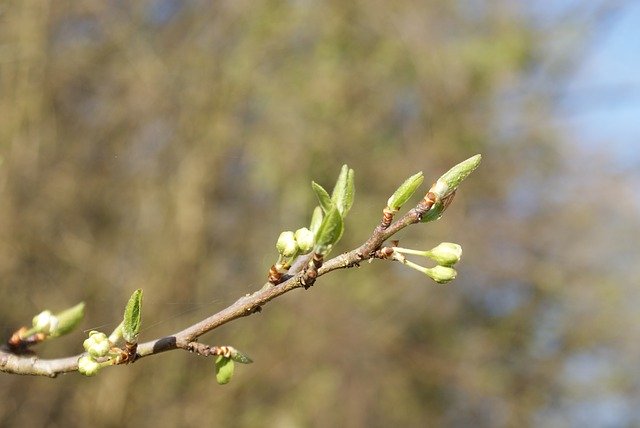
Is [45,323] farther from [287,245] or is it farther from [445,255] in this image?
[445,255]

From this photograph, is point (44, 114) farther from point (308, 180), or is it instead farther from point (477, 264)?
point (477, 264)

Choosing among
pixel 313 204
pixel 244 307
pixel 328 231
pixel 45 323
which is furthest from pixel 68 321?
pixel 313 204

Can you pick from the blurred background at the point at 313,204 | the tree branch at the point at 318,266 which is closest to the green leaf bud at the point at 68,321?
the tree branch at the point at 318,266

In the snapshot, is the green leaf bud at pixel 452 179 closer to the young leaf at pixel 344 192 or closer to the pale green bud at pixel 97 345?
the young leaf at pixel 344 192

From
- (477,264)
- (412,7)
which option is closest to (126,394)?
(477,264)

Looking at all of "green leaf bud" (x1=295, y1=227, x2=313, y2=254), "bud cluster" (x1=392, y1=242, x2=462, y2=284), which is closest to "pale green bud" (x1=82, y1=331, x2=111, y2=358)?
"green leaf bud" (x1=295, y1=227, x2=313, y2=254)

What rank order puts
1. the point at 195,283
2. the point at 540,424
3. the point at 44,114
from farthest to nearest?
the point at 540,424, the point at 195,283, the point at 44,114
